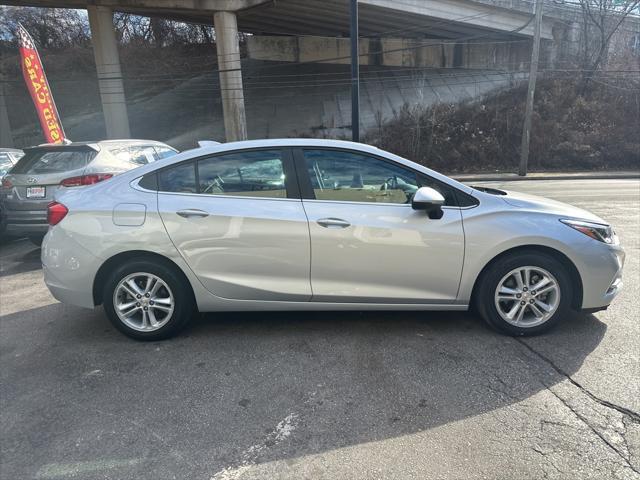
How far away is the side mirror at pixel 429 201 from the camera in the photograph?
345 cm

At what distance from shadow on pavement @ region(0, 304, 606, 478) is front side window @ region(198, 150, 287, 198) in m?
1.26

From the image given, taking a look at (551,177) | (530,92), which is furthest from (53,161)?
(530,92)

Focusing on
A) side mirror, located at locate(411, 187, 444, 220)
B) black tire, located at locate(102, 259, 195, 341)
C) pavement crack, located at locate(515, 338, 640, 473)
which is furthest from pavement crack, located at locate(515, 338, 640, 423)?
black tire, located at locate(102, 259, 195, 341)

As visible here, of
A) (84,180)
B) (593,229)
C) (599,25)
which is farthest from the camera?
(599,25)

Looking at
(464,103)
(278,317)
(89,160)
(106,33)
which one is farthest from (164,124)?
(278,317)

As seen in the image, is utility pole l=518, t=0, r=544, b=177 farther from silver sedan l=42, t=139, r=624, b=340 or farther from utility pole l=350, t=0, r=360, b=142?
silver sedan l=42, t=139, r=624, b=340

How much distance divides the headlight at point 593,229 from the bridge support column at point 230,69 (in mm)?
22834

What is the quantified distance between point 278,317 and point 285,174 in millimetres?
1390

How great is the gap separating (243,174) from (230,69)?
74.5ft

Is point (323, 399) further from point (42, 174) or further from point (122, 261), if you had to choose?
point (42, 174)

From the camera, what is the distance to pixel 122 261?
3.73 meters

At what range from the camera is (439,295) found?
369 cm

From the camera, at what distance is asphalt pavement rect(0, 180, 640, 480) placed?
2.35 m

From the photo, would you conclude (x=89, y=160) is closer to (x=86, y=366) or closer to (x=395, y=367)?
(x=86, y=366)
